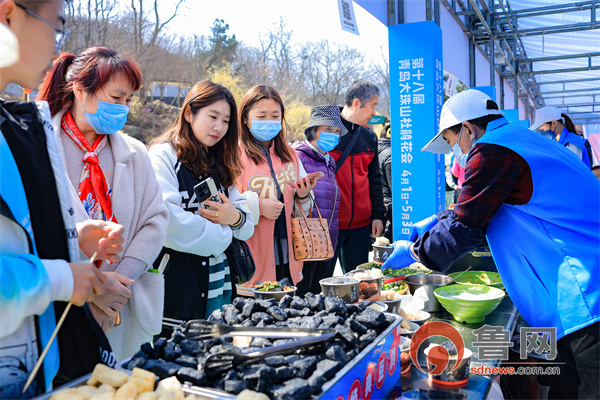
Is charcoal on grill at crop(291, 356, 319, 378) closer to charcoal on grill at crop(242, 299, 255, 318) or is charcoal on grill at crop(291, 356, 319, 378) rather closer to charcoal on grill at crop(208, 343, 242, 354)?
charcoal on grill at crop(208, 343, 242, 354)

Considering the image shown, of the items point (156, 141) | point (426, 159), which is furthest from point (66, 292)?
point (426, 159)

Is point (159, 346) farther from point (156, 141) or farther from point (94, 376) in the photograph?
point (156, 141)

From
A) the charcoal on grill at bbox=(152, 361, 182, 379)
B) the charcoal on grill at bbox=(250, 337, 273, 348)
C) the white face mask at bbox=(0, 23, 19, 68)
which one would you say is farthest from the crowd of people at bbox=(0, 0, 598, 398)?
the charcoal on grill at bbox=(250, 337, 273, 348)

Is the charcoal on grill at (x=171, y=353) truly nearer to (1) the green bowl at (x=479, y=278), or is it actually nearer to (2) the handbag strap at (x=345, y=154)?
(1) the green bowl at (x=479, y=278)

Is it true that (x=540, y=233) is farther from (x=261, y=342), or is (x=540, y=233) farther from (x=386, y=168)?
(x=386, y=168)

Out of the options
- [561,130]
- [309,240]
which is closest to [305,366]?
[309,240]

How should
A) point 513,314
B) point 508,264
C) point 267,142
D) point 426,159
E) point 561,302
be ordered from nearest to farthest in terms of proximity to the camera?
point 561,302
point 508,264
point 513,314
point 267,142
point 426,159

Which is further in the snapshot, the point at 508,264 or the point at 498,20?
the point at 498,20

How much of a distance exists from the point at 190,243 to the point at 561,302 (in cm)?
168

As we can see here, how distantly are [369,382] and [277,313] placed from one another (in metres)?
0.38

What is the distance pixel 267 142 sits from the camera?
129 inches

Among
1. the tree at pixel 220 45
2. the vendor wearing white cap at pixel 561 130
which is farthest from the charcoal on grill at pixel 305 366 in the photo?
the tree at pixel 220 45

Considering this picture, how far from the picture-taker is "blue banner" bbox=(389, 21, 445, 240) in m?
4.75

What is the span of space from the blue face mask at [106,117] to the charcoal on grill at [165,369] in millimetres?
1137
